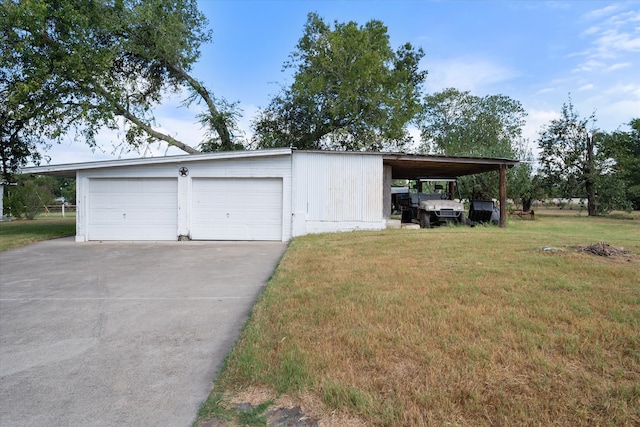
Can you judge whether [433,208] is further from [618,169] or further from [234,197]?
[618,169]

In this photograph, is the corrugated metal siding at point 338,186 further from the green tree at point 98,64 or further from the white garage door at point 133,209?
the green tree at point 98,64

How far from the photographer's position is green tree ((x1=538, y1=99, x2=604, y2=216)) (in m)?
24.6

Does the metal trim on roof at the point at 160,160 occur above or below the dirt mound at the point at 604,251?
above

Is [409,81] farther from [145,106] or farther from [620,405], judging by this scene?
[620,405]

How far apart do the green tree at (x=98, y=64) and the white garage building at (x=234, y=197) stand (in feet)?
18.0

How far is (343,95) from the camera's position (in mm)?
20453

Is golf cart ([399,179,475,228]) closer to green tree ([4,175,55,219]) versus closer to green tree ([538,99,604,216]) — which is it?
green tree ([538,99,604,216])

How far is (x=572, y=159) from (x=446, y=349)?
92.5 ft

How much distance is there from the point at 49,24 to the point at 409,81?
20.2 meters

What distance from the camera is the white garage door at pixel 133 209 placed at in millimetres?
12641

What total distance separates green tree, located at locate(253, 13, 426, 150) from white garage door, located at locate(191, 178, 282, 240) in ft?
32.5

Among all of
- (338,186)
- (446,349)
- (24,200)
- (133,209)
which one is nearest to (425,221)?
(338,186)

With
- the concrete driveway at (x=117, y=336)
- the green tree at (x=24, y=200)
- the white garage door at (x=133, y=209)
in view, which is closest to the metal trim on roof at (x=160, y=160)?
the white garage door at (x=133, y=209)

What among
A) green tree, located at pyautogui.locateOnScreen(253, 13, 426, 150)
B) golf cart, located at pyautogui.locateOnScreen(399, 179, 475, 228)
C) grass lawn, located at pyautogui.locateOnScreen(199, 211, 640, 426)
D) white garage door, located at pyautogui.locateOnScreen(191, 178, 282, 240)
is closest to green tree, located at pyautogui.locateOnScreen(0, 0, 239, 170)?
green tree, located at pyautogui.locateOnScreen(253, 13, 426, 150)
